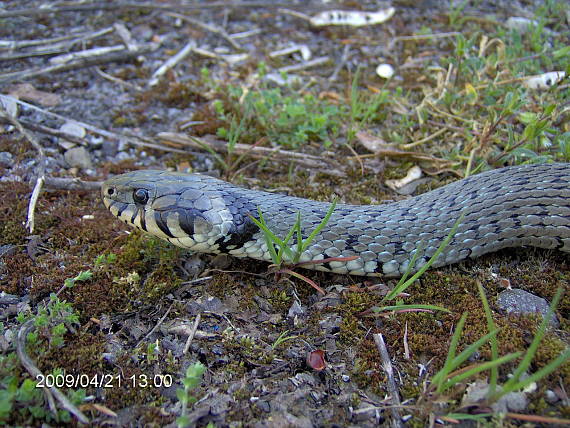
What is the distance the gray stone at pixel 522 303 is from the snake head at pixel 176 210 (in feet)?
6.69

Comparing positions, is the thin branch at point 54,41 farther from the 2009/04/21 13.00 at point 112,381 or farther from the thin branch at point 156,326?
the 2009/04/21 13.00 at point 112,381

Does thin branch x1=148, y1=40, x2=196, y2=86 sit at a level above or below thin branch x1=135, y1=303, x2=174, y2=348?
above

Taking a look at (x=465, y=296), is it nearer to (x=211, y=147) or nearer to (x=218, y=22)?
(x=211, y=147)

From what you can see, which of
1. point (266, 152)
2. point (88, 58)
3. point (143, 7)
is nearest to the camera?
point (266, 152)

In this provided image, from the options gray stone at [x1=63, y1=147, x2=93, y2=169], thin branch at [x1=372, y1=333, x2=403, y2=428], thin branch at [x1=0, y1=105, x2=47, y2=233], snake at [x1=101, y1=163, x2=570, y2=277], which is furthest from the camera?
gray stone at [x1=63, y1=147, x2=93, y2=169]

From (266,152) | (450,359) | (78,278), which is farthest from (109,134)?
(450,359)

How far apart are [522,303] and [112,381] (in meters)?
2.85

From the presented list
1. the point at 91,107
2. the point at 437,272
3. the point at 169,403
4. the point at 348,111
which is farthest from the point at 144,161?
the point at 437,272

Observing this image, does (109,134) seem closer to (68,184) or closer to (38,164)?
(38,164)

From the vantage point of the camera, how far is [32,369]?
8.68 ft

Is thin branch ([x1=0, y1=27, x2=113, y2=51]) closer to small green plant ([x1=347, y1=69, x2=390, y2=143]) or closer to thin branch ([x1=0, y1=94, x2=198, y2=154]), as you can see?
thin branch ([x1=0, y1=94, x2=198, y2=154])

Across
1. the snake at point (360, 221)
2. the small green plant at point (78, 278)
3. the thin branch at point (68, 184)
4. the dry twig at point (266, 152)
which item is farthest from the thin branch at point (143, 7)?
the small green plant at point (78, 278)

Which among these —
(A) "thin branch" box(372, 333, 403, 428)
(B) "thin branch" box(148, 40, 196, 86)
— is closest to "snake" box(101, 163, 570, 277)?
(A) "thin branch" box(372, 333, 403, 428)

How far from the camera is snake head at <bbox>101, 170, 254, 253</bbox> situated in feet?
11.5
